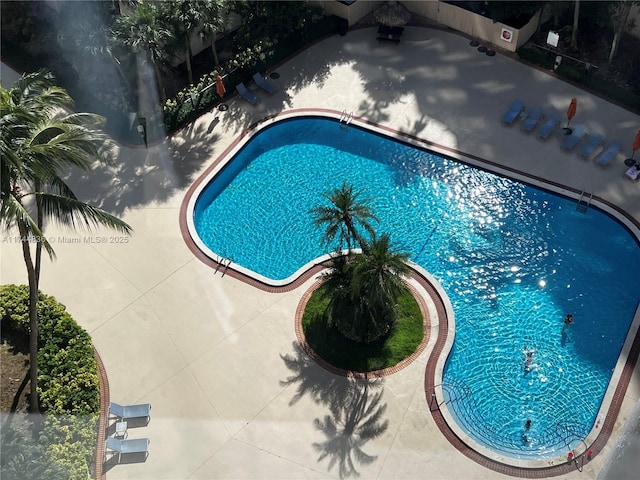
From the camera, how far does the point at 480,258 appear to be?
89.3 ft

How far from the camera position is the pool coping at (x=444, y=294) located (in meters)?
21.7

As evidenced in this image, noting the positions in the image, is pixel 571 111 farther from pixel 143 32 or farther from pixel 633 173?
pixel 143 32

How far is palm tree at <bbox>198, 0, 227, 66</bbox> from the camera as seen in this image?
30094mm

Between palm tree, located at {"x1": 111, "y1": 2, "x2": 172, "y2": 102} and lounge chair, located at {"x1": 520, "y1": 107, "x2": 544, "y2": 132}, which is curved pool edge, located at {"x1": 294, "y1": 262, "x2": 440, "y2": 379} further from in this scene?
palm tree, located at {"x1": 111, "y1": 2, "x2": 172, "y2": 102}

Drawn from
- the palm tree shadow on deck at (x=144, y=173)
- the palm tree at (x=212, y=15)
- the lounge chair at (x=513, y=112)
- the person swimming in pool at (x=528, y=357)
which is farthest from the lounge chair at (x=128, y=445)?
the lounge chair at (x=513, y=112)

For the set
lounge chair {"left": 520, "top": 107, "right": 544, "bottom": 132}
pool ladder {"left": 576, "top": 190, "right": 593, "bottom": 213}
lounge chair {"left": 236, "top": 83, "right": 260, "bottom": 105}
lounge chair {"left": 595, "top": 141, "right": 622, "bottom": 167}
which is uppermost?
lounge chair {"left": 236, "top": 83, "right": 260, "bottom": 105}

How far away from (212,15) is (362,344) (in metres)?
16.6

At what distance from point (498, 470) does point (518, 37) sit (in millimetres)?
22129

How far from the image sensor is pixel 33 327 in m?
21.0

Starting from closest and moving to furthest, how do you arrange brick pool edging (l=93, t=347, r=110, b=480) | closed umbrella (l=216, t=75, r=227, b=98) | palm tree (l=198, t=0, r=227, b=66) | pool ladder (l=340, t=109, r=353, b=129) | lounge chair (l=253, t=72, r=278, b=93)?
brick pool edging (l=93, t=347, r=110, b=480) → palm tree (l=198, t=0, r=227, b=66) → pool ladder (l=340, t=109, r=353, b=129) → closed umbrella (l=216, t=75, r=227, b=98) → lounge chair (l=253, t=72, r=278, b=93)

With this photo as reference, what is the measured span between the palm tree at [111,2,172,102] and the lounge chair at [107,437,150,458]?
1649 cm

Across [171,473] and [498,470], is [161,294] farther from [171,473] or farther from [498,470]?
[498,470]

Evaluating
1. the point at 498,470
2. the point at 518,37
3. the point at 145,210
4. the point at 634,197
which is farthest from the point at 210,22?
the point at 498,470

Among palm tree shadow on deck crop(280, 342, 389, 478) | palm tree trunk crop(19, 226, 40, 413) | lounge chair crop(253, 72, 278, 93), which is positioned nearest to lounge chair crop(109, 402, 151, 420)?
palm tree trunk crop(19, 226, 40, 413)
